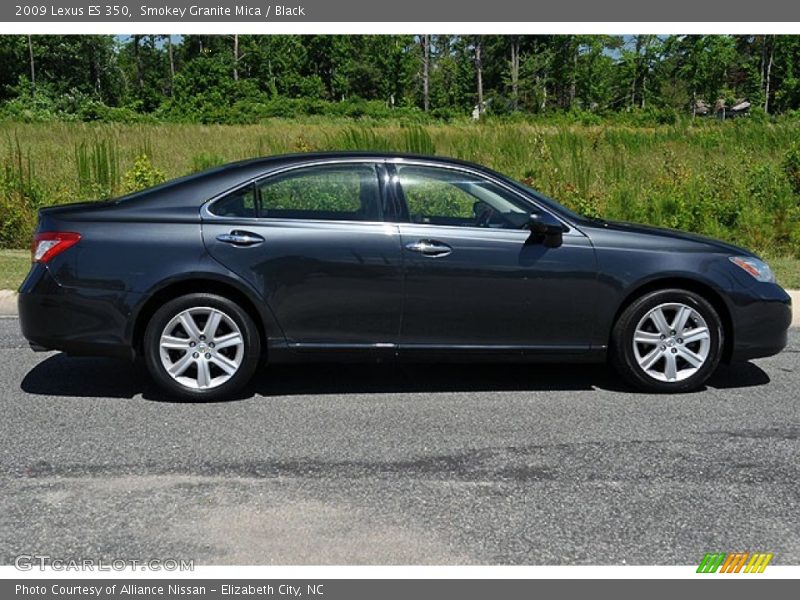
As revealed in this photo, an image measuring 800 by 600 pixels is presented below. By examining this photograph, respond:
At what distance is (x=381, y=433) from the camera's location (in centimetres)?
520

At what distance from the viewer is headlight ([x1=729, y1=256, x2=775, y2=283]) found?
6109 mm

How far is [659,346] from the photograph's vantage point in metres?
6.02

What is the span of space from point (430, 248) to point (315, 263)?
72cm

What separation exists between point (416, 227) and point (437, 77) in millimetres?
76129

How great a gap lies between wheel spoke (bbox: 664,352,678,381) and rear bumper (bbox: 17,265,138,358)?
3.39 metres

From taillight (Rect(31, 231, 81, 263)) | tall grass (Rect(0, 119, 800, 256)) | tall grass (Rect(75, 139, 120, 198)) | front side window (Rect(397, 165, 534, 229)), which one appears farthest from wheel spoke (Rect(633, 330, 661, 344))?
tall grass (Rect(75, 139, 120, 198))

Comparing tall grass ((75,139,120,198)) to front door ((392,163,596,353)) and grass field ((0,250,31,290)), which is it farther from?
front door ((392,163,596,353))

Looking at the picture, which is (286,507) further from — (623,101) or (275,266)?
(623,101)

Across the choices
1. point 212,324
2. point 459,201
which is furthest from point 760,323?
point 212,324

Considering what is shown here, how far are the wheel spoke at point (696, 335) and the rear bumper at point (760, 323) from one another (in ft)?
0.69

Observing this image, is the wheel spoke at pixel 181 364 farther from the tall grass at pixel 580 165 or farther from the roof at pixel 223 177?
the tall grass at pixel 580 165

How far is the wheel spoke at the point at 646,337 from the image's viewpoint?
598cm

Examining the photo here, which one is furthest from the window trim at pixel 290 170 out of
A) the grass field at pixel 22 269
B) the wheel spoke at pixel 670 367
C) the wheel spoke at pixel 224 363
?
the grass field at pixel 22 269

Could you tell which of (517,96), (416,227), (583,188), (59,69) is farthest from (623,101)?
(416,227)
